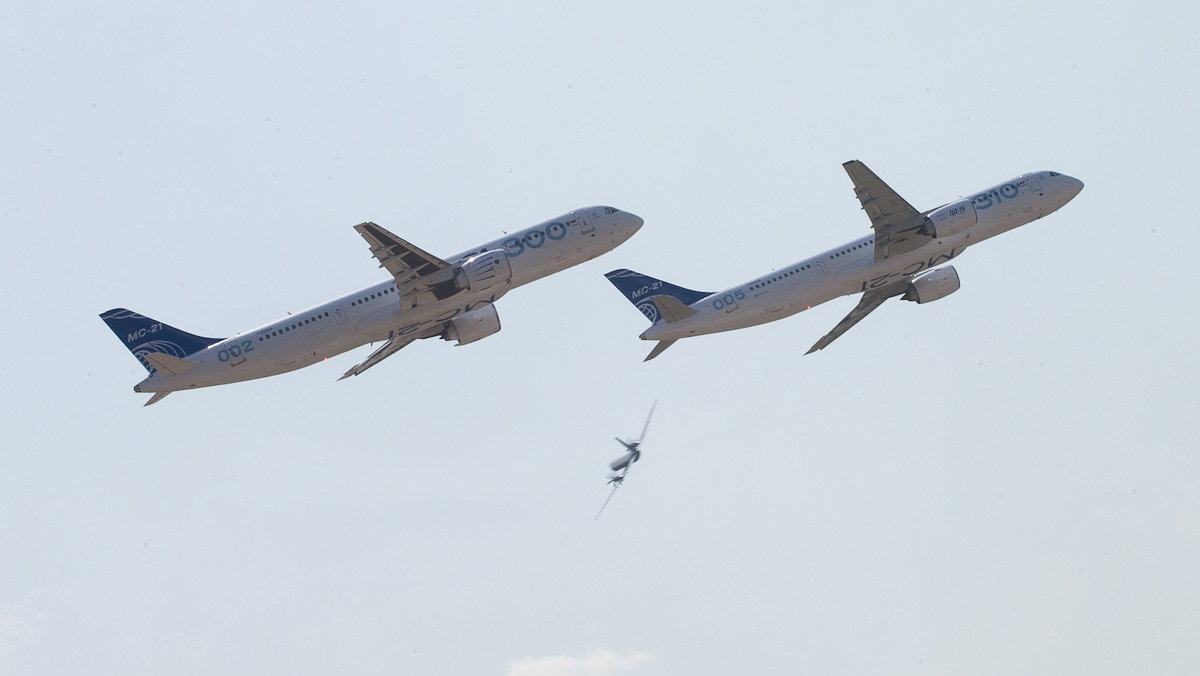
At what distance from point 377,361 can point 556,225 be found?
14.8 metres

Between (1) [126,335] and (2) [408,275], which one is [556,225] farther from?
(1) [126,335]

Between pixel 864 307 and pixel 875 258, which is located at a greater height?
pixel 875 258

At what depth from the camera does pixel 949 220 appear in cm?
8356

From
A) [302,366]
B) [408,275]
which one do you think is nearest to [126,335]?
[302,366]

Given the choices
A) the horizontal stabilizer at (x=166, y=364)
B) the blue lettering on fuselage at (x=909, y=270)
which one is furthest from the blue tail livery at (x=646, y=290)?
the horizontal stabilizer at (x=166, y=364)

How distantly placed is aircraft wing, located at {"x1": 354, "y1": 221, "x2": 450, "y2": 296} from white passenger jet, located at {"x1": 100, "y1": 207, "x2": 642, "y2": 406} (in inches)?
2.2

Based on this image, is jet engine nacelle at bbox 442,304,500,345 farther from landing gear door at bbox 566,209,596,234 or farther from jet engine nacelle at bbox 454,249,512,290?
landing gear door at bbox 566,209,596,234

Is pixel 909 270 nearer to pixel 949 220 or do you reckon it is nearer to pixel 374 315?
pixel 949 220

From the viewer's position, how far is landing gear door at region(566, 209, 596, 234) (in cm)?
8050

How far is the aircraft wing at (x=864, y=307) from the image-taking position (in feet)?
293

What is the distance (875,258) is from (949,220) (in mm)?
4915

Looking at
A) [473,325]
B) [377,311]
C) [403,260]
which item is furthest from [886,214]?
[377,311]

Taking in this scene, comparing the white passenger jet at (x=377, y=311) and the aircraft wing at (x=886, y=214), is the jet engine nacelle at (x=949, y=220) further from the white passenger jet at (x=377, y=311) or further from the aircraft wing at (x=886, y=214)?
the white passenger jet at (x=377, y=311)

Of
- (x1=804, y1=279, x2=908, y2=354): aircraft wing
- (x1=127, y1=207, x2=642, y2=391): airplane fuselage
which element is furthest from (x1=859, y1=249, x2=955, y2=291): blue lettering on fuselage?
(x1=127, y1=207, x2=642, y2=391): airplane fuselage
